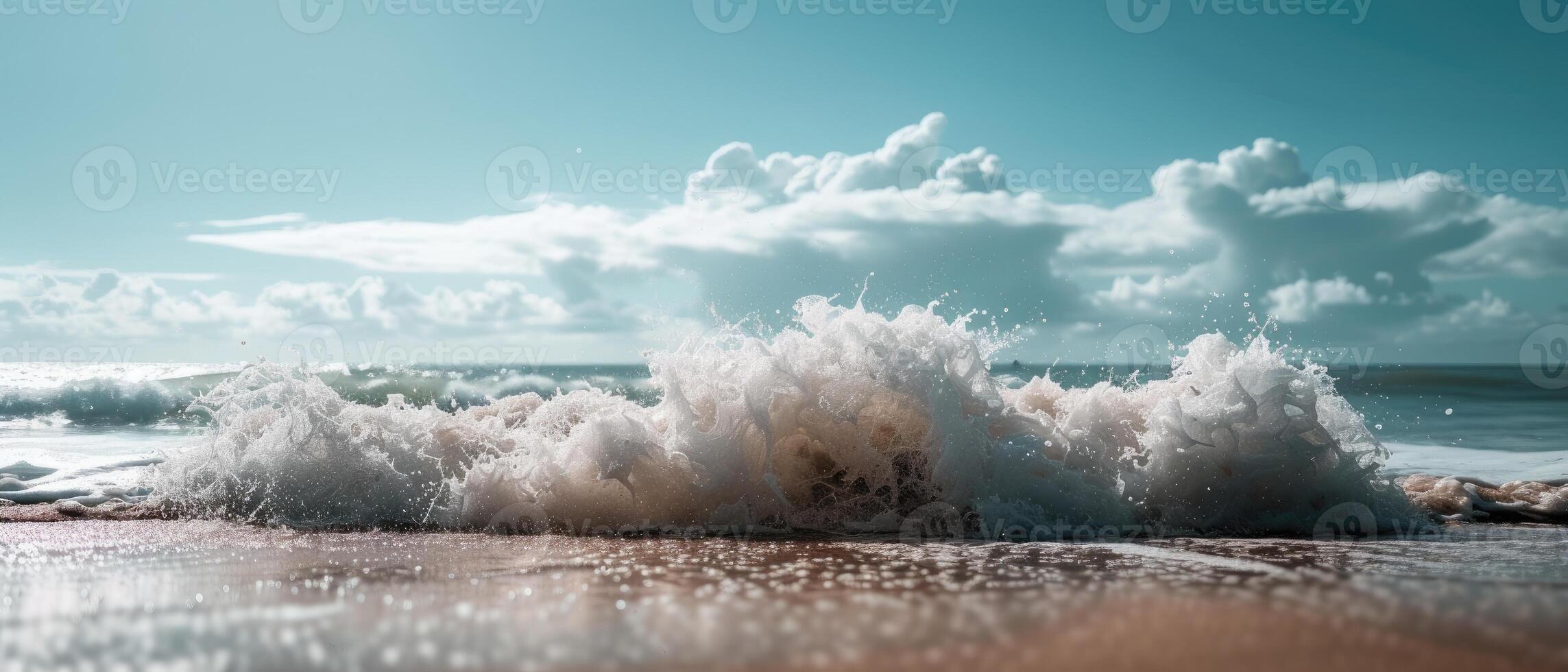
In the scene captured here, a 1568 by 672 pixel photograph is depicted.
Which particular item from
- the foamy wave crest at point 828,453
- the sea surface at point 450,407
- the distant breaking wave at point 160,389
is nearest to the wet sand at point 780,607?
the foamy wave crest at point 828,453

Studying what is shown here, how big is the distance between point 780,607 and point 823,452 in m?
2.90

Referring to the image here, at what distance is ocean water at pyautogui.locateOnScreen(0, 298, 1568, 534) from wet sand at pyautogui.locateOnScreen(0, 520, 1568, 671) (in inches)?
33.0

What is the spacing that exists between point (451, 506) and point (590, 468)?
792mm

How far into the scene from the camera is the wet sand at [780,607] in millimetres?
2025

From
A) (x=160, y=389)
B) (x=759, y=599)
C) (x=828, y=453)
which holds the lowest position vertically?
(x=759, y=599)

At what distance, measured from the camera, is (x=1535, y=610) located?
8.09 feet

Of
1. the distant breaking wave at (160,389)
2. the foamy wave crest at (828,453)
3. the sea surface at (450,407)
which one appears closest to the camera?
the foamy wave crest at (828,453)

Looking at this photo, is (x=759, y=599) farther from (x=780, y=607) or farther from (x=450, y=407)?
(x=450, y=407)

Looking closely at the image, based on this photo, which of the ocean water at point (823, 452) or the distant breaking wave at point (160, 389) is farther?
the distant breaking wave at point (160, 389)

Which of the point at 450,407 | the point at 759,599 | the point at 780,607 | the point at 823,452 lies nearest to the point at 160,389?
the point at 450,407

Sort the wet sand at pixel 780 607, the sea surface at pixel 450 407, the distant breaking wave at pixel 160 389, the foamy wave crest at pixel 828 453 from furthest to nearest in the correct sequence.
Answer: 1. the distant breaking wave at pixel 160 389
2. the sea surface at pixel 450 407
3. the foamy wave crest at pixel 828 453
4. the wet sand at pixel 780 607

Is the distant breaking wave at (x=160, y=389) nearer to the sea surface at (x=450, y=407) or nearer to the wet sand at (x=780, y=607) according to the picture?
the sea surface at (x=450, y=407)

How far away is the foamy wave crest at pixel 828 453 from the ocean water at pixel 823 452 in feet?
0.04

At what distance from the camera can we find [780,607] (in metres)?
2.61
